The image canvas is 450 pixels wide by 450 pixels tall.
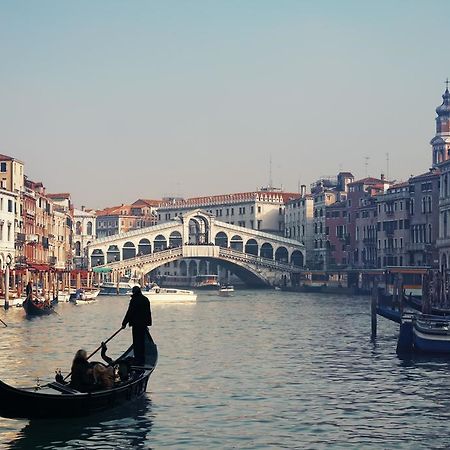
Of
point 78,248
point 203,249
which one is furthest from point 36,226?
point 78,248

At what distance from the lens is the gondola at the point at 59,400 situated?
1405 cm

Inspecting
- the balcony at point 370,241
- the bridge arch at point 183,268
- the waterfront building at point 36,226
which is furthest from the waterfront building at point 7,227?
the bridge arch at point 183,268

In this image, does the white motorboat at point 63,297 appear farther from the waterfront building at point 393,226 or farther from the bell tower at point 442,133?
the bell tower at point 442,133

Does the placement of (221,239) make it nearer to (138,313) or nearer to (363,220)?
(363,220)

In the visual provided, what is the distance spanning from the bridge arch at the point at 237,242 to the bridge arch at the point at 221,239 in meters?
0.64

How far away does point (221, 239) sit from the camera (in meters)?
97.4

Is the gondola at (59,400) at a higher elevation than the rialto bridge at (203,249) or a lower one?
lower

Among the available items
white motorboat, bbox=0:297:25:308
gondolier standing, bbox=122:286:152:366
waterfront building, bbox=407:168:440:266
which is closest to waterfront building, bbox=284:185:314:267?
waterfront building, bbox=407:168:440:266

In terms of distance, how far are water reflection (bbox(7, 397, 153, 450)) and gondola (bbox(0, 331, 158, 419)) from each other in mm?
179

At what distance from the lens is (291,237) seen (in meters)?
103

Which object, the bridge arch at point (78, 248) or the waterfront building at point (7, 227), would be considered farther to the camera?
the bridge arch at point (78, 248)

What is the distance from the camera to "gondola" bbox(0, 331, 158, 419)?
14.0 m

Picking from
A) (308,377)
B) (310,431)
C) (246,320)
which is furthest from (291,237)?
(310,431)

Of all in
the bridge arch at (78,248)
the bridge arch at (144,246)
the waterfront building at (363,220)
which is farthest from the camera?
the bridge arch at (78,248)
